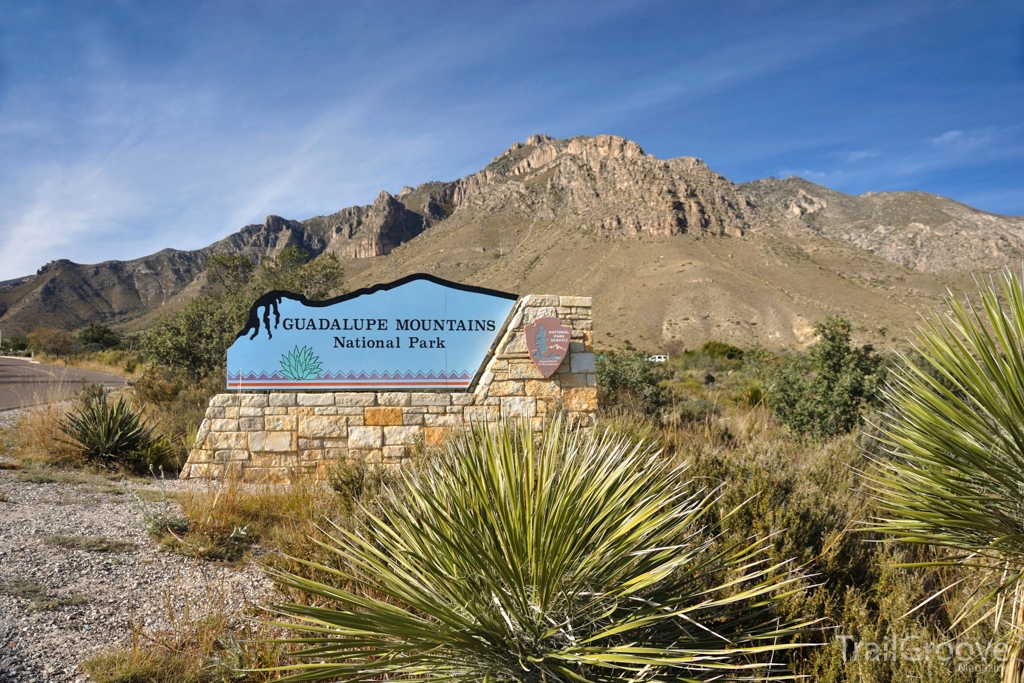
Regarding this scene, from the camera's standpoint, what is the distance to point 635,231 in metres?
60.8

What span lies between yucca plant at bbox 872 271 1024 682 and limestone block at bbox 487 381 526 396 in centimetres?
519

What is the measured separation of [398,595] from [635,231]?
61520 mm

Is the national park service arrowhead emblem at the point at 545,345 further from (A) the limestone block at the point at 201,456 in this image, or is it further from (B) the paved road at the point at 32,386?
(B) the paved road at the point at 32,386

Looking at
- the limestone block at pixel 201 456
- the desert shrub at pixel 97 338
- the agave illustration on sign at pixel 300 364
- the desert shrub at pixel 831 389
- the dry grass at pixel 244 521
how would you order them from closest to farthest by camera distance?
the dry grass at pixel 244 521 < the limestone block at pixel 201 456 < the agave illustration on sign at pixel 300 364 < the desert shrub at pixel 831 389 < the desert shrub at pixel 97 338

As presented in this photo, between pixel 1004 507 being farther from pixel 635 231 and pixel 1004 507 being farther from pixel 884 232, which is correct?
pixel 884 232

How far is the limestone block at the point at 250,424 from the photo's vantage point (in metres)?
7.07

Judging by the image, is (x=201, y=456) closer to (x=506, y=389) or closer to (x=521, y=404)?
(x=506, y=389)

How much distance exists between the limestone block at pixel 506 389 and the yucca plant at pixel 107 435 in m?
4.40

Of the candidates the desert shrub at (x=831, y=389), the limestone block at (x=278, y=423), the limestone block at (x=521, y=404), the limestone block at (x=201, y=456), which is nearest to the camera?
the limestone block at (x=201, y=456)

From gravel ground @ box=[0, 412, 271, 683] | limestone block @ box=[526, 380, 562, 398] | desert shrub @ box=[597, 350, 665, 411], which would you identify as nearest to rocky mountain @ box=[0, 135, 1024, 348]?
desert shrub @ box=[597, 350, 665, 411]

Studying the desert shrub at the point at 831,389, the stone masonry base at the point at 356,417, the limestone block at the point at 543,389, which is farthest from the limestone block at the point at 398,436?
the desert shrub at the point at 831,389

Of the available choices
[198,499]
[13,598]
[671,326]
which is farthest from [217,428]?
[671,326]

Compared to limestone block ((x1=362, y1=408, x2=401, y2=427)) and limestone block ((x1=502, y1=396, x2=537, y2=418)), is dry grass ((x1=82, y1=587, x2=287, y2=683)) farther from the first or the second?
limestone block ((x1=502, y1=396, x2=537, y2=418))

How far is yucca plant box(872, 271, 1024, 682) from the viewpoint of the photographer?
218 cm
